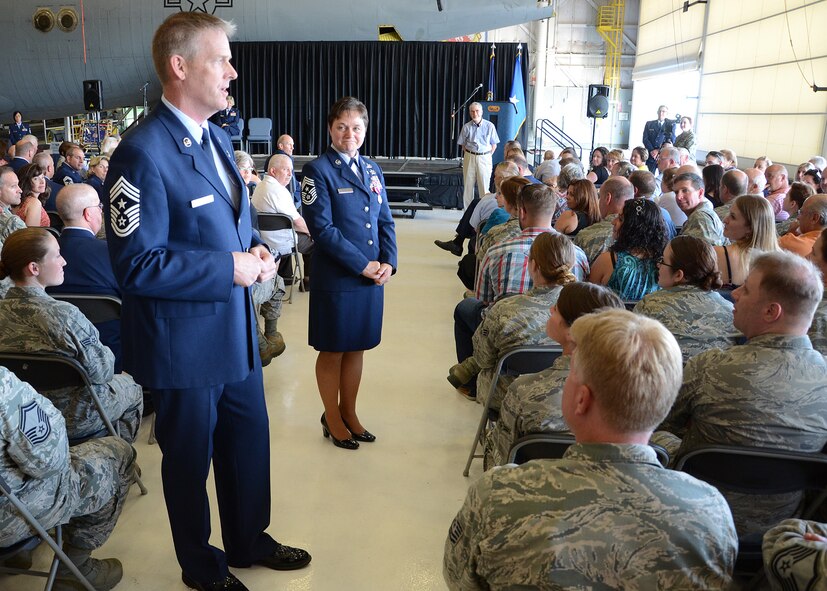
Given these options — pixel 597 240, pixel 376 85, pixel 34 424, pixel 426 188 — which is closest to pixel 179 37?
pixel 34 424

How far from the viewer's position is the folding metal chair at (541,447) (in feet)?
5.33

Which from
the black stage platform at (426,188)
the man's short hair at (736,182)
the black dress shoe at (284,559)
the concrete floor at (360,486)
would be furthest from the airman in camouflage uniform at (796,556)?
the black stage platform at (426,188)

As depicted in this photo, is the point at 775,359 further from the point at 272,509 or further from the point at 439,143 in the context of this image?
the point at 439,143

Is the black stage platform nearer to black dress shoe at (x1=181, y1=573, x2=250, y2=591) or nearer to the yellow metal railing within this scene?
black dress shoe at (x1=181, y1=573, x2=250, y2=591)

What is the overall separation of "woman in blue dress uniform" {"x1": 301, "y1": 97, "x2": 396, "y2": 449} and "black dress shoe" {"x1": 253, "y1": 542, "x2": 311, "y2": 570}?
85cm

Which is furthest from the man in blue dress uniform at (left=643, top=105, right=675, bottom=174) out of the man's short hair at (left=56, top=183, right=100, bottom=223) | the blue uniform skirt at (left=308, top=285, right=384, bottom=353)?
the man's short hair at (left=56, top=183, right=100, bottom=223)

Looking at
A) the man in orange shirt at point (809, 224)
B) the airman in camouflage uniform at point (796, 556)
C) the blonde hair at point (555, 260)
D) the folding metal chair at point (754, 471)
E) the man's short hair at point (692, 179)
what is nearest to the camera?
the airman in camouflage uniform at point (796, 556)

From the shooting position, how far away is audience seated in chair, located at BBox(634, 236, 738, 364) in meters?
2.25

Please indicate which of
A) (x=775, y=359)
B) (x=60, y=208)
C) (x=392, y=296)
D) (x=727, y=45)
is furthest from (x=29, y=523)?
Result: (x=727, y=45)

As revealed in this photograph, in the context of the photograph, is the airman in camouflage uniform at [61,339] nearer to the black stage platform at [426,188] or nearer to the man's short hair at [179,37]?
the man's short hair at [179,37]

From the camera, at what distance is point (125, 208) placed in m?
1.56

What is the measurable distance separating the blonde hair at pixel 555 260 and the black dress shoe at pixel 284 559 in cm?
124

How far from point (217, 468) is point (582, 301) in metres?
1.19

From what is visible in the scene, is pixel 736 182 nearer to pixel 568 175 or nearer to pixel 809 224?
pixel 809 224
